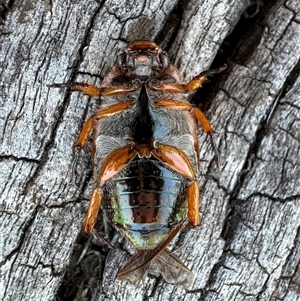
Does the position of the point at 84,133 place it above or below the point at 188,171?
above

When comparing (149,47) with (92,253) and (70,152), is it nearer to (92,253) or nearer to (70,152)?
(70,152)

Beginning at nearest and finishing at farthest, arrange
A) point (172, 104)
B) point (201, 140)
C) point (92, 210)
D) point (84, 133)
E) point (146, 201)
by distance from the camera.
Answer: point (146, 201) → point (92, 210) → point (84, 133) → point (172, 104) → point (201, 140)

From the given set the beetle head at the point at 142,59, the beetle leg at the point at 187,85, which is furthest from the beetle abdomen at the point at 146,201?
the beetle head at the point at 142,59

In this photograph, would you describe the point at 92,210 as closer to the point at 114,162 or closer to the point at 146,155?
the point at 114,162

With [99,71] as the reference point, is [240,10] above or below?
above

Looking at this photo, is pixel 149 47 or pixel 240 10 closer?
pixel 149 47

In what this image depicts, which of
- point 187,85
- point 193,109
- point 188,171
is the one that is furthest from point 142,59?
point 188,171

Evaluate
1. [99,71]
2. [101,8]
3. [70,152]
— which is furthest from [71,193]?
[101,8]
